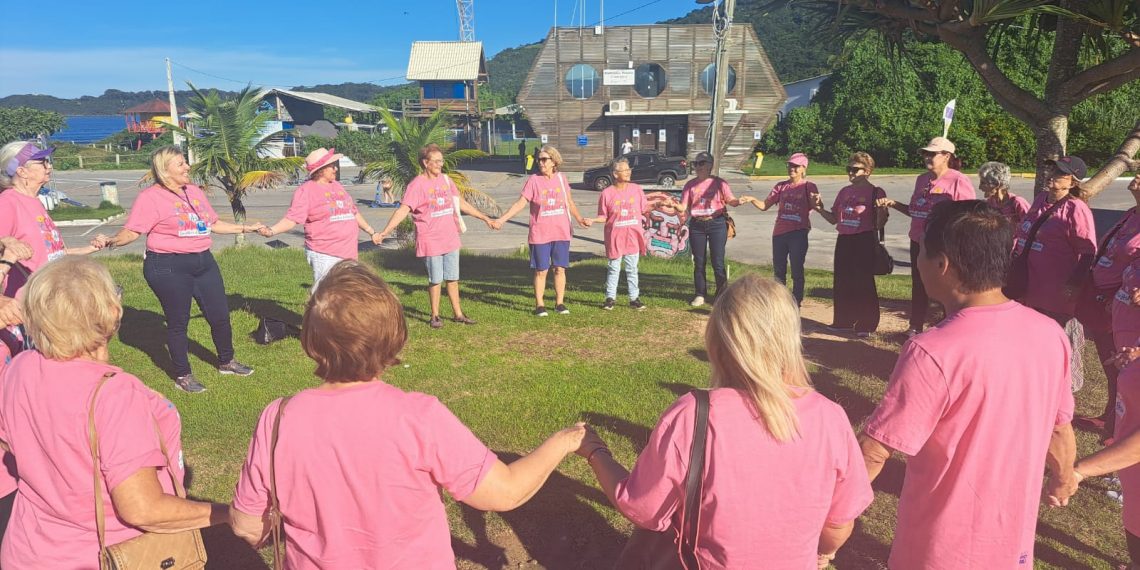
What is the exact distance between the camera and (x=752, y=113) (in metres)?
35.2

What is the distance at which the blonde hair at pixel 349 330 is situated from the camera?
6.50 feet

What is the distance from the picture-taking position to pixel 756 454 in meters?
1.86

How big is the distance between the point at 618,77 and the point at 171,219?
31637 millimetres

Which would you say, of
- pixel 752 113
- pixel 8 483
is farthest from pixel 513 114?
pixel 8 483

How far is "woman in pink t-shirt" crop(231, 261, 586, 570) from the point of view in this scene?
6.30ft

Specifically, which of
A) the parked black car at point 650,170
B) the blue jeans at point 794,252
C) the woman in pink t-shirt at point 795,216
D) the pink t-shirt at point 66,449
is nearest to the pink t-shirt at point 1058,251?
the woman in pink t-shirt at point 795,216

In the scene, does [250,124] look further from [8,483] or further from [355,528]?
[355,528]

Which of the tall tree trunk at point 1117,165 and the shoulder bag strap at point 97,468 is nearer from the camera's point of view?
the shoulder bag strap at point 97,468

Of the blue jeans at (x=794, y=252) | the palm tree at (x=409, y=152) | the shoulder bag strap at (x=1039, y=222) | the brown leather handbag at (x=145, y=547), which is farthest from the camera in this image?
the palm tree at (x=409, y=152)

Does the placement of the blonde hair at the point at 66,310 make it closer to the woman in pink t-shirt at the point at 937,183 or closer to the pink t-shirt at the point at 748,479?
the pink t-shirt at the point at 748,479

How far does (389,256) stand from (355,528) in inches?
467

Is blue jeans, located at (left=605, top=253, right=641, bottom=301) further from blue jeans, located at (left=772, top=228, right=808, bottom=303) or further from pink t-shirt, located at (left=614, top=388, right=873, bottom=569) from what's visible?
pink t-shirt, located at (left=614, top=388, right=873, bottom=569)

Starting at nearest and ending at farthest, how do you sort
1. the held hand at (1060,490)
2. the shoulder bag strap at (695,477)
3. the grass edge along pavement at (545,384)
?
the shoulder bag strap at (695,477) → the held hand at (1060,490) → the grass edge along pavement at (545,384)

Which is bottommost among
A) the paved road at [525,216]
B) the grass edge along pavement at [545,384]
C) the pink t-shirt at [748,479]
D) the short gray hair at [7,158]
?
the grass edge along pavement at [545,384]
